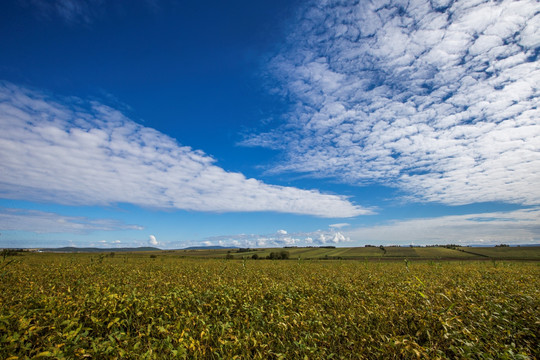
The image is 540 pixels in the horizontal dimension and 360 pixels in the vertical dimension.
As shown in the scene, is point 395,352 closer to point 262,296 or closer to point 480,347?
point 480,347

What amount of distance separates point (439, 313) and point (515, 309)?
108 inches

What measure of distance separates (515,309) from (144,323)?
10.9 metres

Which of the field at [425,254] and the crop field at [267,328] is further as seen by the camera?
the field at [425,254]

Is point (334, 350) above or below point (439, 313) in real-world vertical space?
below

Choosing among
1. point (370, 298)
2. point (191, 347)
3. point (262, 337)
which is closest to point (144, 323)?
point (191, 347)

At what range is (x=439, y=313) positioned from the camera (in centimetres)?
631

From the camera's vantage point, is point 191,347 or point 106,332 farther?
point 106,332

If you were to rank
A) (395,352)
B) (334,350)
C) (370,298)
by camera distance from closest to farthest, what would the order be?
(395,352), (334,350), (370,298)

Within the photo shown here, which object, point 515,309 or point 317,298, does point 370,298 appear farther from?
point 515,309

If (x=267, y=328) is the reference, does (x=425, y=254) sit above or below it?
below

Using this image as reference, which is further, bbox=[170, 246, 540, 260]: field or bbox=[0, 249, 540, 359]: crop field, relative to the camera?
bbox=[170, 246, 540, 260]: field

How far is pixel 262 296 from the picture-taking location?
9.23 meters

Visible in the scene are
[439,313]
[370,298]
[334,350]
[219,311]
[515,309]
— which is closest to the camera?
[334,350]

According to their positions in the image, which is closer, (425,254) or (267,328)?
(267,328)
